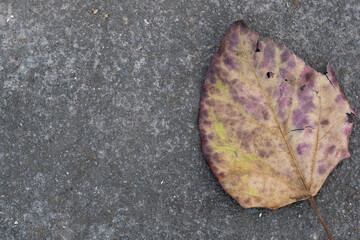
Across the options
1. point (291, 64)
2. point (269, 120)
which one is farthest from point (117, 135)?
point (291, 64)

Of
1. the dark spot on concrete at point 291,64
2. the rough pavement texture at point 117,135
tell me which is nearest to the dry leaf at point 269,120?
the dark spot on concrete at point 291,64

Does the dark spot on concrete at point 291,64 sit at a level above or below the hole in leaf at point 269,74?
above

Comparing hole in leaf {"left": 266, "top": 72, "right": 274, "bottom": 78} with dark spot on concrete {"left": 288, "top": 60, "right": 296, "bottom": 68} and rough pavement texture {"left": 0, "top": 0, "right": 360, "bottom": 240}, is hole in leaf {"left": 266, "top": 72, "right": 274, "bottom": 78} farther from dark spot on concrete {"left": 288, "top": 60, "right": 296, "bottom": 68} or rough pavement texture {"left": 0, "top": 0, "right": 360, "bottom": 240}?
rough pavement texture {"left": 0, "top": 0, "right": 360, "bottom": 240}

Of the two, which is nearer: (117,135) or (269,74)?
(269,74)

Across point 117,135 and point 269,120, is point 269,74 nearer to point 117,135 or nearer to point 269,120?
point 269,120

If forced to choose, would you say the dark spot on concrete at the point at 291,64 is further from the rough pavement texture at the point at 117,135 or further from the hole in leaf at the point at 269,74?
the rough pavement texture at the point at 117,135

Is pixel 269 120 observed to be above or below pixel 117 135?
above

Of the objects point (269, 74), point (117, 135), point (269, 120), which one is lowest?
point (117, 135)
